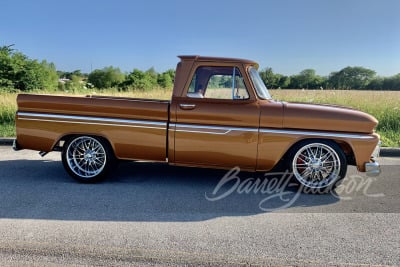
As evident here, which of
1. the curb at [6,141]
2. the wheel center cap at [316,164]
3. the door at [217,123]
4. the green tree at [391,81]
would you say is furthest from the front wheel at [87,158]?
the green tree at [391,81]

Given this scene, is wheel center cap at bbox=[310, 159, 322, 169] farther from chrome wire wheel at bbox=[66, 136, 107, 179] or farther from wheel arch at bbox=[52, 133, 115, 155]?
chrome wire wheel at bbox=[66, 136, 107, 179]

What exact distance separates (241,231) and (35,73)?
3245 centimetres

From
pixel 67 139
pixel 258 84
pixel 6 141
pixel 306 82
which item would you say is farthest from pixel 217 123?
pixel 306 82

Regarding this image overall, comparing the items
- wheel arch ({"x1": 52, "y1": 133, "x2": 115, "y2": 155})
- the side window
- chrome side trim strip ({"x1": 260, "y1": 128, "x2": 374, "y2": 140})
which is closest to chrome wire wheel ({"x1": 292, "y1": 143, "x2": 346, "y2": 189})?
chrome side trim strip ({"x1": 260, "y1": 128, "x2": 374, "y2": 140})

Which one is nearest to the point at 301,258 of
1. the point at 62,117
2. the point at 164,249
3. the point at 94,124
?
the point at 164,249

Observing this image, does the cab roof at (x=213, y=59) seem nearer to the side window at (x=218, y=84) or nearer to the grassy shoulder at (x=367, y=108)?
the side window at (x=218, y=84)

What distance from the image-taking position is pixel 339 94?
38.9 feet

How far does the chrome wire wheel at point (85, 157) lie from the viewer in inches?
186

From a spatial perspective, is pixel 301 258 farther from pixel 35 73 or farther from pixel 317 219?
pixel 35 73

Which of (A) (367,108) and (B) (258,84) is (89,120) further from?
(A) (367,108)

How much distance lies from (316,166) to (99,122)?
3.20 meters

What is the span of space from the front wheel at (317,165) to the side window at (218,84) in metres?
1.12

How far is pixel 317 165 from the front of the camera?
4430mm

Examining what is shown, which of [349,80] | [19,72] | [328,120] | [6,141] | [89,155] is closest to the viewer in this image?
[328,120]
